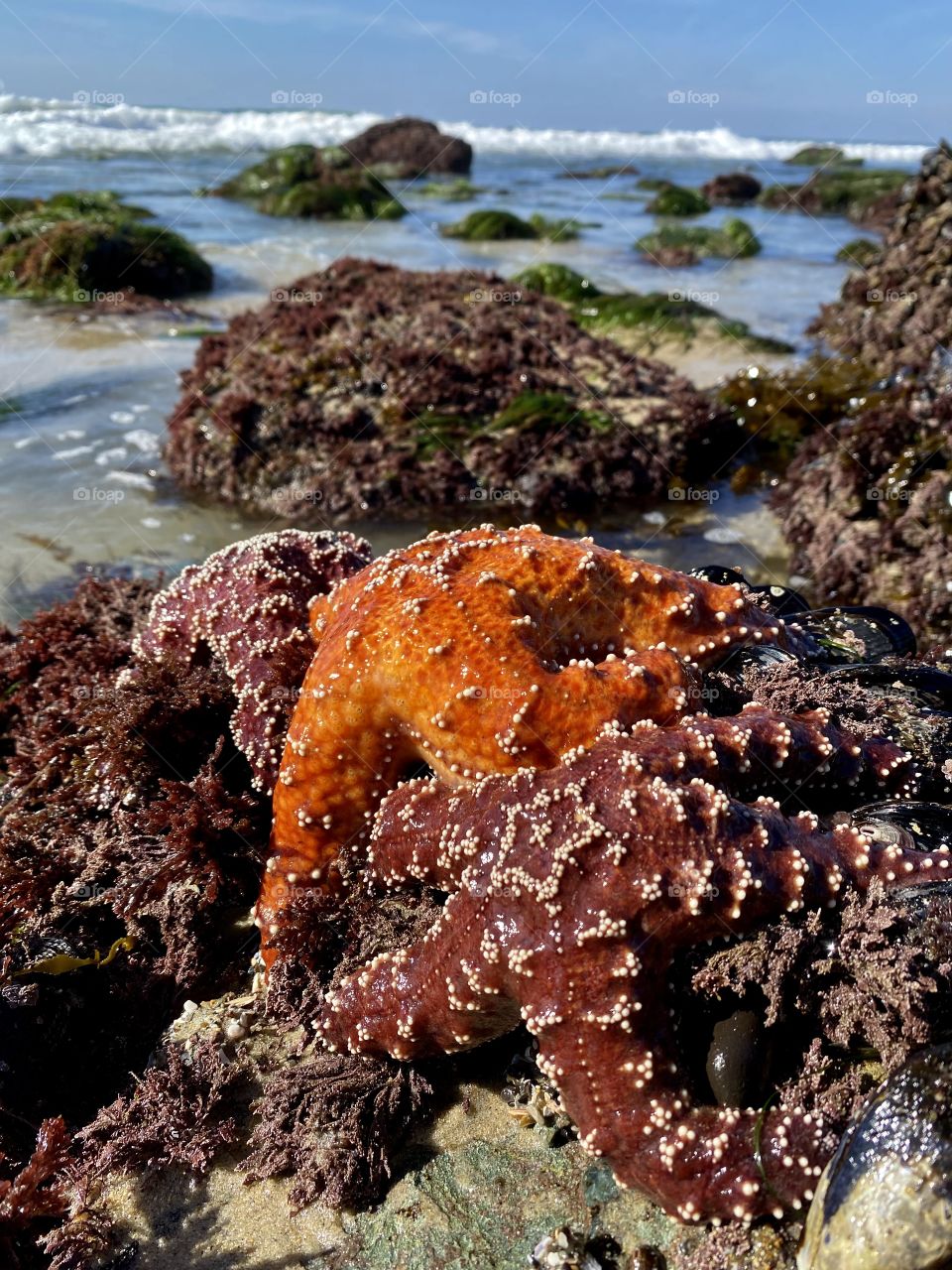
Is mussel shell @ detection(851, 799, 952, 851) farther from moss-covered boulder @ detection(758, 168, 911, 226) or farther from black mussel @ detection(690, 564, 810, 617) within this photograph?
moss-covered boulder @ detection(758, 168, 911, 226)

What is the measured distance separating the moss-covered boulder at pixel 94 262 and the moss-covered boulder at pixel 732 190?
25.3 m

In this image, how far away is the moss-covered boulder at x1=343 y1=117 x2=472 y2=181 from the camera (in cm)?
3959

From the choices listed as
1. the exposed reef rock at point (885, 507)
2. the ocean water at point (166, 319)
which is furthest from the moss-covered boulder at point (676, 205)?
the exposed reef rock at point (885, 507)

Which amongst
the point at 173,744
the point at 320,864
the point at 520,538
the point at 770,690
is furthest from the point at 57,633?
the point at 770,690

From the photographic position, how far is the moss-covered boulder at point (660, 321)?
13.5 metres

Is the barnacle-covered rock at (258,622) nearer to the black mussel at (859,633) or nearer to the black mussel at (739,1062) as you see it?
the black mussel at (739,1062)

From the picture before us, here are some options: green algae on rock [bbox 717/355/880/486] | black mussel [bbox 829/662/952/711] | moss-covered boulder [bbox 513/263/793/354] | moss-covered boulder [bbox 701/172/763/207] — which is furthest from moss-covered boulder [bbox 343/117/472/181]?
black mussel [bbox 829/662/952/711]

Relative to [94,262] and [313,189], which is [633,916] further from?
[313,189]

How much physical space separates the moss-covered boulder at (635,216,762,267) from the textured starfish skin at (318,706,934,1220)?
19.1 metres

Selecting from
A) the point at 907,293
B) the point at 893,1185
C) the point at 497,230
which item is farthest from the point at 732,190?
the point at 893,1185

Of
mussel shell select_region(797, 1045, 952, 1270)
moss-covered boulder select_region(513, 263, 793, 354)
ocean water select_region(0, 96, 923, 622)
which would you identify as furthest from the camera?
moss-covered boulder select_region(513, 263, 793, 354)

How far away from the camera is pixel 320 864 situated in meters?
4.15

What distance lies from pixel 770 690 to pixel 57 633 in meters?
Result: 4.84

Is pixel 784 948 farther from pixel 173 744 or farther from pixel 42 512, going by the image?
pixel 42 512
